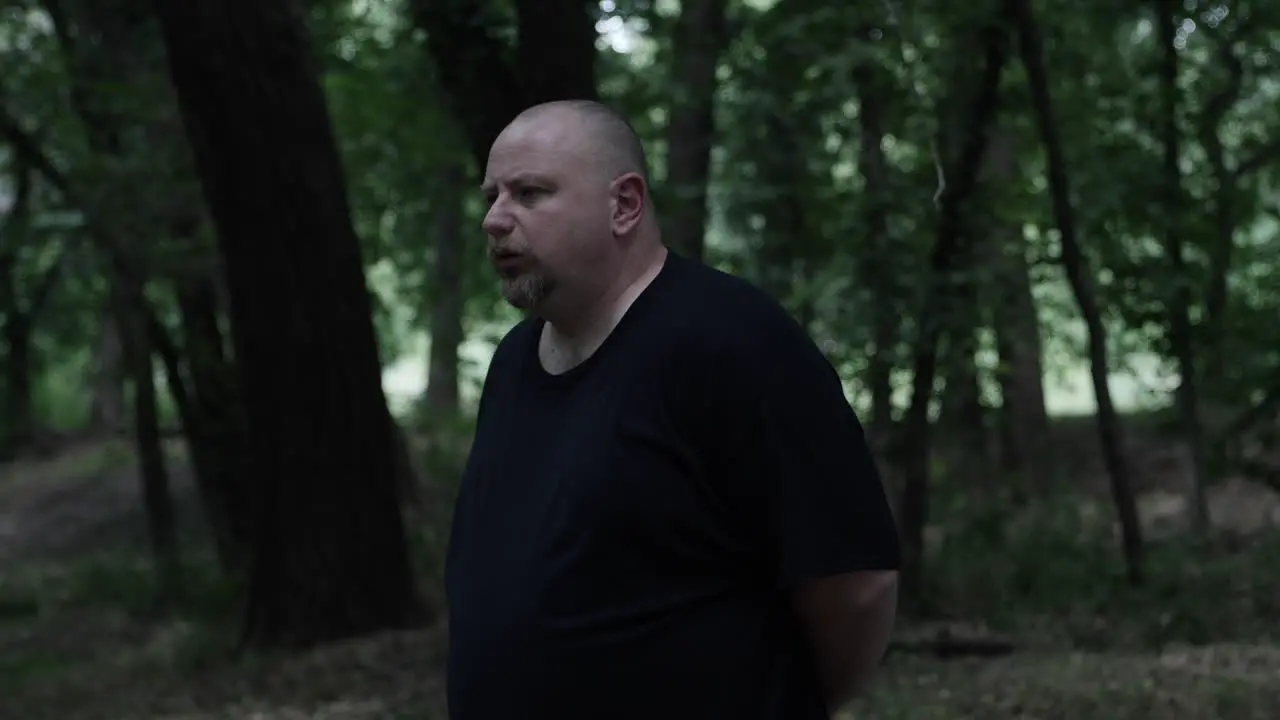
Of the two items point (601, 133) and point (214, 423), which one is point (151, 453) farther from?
point (601, 133)

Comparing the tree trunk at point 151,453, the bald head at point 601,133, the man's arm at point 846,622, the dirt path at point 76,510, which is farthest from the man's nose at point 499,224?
the dirt path at point 76,510

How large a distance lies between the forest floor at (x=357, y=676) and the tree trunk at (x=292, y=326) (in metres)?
0.40

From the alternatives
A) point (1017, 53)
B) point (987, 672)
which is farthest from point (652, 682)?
point (1017, 53)

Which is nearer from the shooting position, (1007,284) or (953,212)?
(953,212)

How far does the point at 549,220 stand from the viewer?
299cm

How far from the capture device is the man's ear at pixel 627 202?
3025 millimetres

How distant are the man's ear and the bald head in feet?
0.05

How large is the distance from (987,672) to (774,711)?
5.93 meters

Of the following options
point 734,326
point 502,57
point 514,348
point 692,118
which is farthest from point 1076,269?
point 734,326

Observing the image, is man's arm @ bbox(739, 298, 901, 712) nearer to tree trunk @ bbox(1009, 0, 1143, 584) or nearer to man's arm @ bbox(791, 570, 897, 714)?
man's arm @ bbox(791, 570, 897, 714)

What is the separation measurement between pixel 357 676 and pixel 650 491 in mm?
6809

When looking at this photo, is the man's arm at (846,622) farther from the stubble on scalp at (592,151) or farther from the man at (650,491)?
the stubble on scalp at (592,151)

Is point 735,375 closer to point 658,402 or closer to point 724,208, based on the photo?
point 658,402

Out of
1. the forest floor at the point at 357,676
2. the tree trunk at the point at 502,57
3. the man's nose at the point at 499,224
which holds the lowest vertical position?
the forest floor at the point at 357,676
